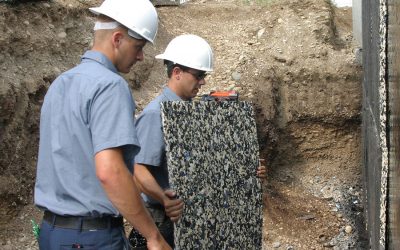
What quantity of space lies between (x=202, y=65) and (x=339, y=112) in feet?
14.4

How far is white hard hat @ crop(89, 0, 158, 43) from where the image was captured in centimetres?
294

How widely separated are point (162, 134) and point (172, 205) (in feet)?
1.25

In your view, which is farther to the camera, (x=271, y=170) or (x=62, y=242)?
(x=271, y=170)

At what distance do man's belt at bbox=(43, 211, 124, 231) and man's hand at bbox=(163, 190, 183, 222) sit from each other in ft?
2.08

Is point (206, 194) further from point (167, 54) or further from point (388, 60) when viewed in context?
point (388, 60)

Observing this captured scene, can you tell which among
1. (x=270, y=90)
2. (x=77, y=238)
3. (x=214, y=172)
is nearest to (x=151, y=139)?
(x=214, y=172)

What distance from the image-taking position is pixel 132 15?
2.95m

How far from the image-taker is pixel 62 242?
283 centimetres

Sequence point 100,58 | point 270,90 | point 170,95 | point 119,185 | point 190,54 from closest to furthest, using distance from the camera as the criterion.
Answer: point 119,185 < point 100,58 < point 170,95 < point 190,54 < point 270,90

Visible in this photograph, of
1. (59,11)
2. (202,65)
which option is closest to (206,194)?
(202,65)

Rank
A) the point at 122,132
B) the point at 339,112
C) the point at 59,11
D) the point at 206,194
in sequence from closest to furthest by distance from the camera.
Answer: the point at 122,132, the point at 206,194, the point at 59,11, the point at 339,112

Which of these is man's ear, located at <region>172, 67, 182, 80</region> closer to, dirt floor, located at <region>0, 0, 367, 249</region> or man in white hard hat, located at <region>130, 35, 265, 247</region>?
man in white hard hat, located at <region>130, 35, 265, 247</region>

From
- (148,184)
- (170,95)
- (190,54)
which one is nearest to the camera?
(148,184)

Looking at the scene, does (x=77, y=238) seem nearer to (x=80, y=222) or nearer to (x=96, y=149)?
(x=80, y=222)
